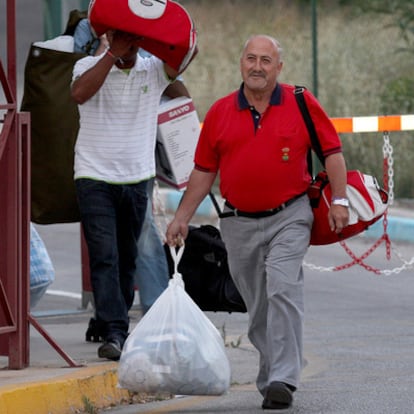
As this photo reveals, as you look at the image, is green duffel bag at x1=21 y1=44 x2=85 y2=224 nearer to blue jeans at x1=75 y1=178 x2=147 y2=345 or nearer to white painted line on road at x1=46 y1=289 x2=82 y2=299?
blue jeans at x1=75 y1=178 x2=147 y2=345

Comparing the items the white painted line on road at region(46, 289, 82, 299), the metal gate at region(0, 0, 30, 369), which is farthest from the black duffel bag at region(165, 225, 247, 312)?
the white painted line on road at region(46, 289, 82, 299)

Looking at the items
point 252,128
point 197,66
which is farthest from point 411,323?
point 197,66

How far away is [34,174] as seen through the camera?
9086 mm

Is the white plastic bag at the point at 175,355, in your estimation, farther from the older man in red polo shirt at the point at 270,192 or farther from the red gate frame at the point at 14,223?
the red gate frame at the point at 14,223

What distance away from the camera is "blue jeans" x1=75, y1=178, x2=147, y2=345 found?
27.0 feet

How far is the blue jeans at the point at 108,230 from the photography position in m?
8.22

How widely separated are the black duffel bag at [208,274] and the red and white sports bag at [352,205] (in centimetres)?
105

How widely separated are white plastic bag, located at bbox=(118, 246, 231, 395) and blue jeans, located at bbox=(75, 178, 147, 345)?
1.11 meters

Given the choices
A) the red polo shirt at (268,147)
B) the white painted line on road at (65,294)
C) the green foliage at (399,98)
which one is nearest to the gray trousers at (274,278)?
the red polo shirt at (268,147)

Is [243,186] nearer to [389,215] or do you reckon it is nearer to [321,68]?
[389,215]

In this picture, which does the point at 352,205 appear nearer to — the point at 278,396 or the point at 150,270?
the point at 278,396

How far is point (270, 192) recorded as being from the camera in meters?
7.41

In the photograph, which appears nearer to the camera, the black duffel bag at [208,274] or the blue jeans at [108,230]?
the blue jeans at [108,230]

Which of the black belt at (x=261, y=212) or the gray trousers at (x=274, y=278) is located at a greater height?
the black belt at (x=261, y=212)
